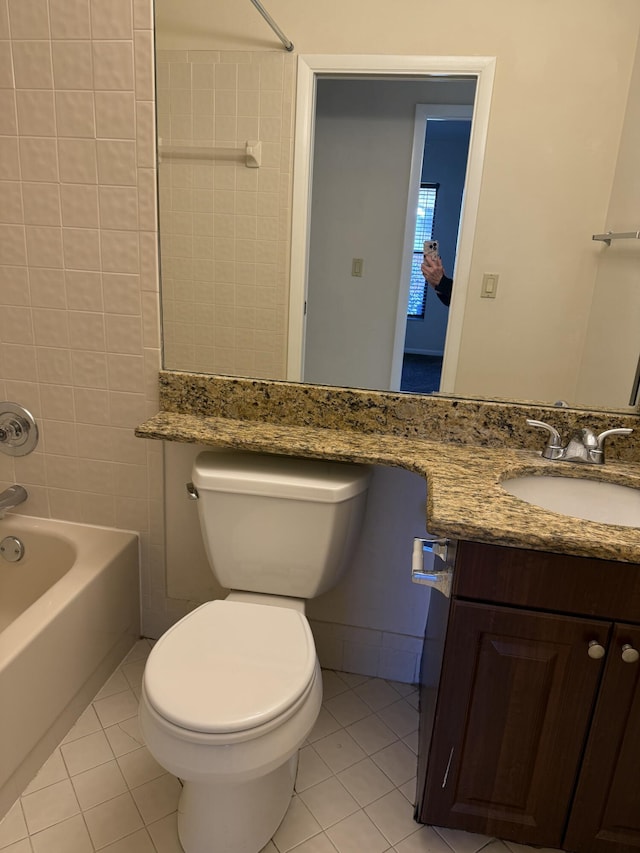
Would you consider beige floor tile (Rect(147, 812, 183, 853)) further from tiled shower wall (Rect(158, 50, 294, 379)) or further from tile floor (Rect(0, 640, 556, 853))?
tiled shower wall (Rect(158, 50, 294, 379))

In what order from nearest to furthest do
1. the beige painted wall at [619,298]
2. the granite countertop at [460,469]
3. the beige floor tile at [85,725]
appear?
the granite countertop at [460,469], the beige painted wall at [619,298], the beige floor tile at [85,725]

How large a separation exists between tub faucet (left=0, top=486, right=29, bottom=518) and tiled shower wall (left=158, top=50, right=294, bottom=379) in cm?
64

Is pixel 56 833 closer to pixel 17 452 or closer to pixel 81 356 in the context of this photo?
pixel 17 452

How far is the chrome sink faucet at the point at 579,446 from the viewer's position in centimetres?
139

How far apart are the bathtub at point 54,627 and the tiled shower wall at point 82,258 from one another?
0.08 meters

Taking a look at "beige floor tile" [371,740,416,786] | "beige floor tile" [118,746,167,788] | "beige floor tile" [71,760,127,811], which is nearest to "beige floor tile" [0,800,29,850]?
"beige floor tile" [71,760,127,811]

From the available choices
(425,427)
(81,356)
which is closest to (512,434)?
(425,427)

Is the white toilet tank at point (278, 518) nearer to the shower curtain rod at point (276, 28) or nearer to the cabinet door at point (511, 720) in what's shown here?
the cabinet door at point (511, 720)

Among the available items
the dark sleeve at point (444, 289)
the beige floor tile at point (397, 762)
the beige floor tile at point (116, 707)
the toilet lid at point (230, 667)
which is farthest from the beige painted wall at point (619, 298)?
the beige floor tile at point (116, 707)

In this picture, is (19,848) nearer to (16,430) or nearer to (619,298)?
(16,430)

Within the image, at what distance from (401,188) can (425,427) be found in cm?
60

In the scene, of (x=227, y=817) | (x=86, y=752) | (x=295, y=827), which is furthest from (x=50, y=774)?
(x=295, y=827)

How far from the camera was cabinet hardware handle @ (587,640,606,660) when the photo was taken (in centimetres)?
107

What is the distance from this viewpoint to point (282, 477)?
1440 mm
